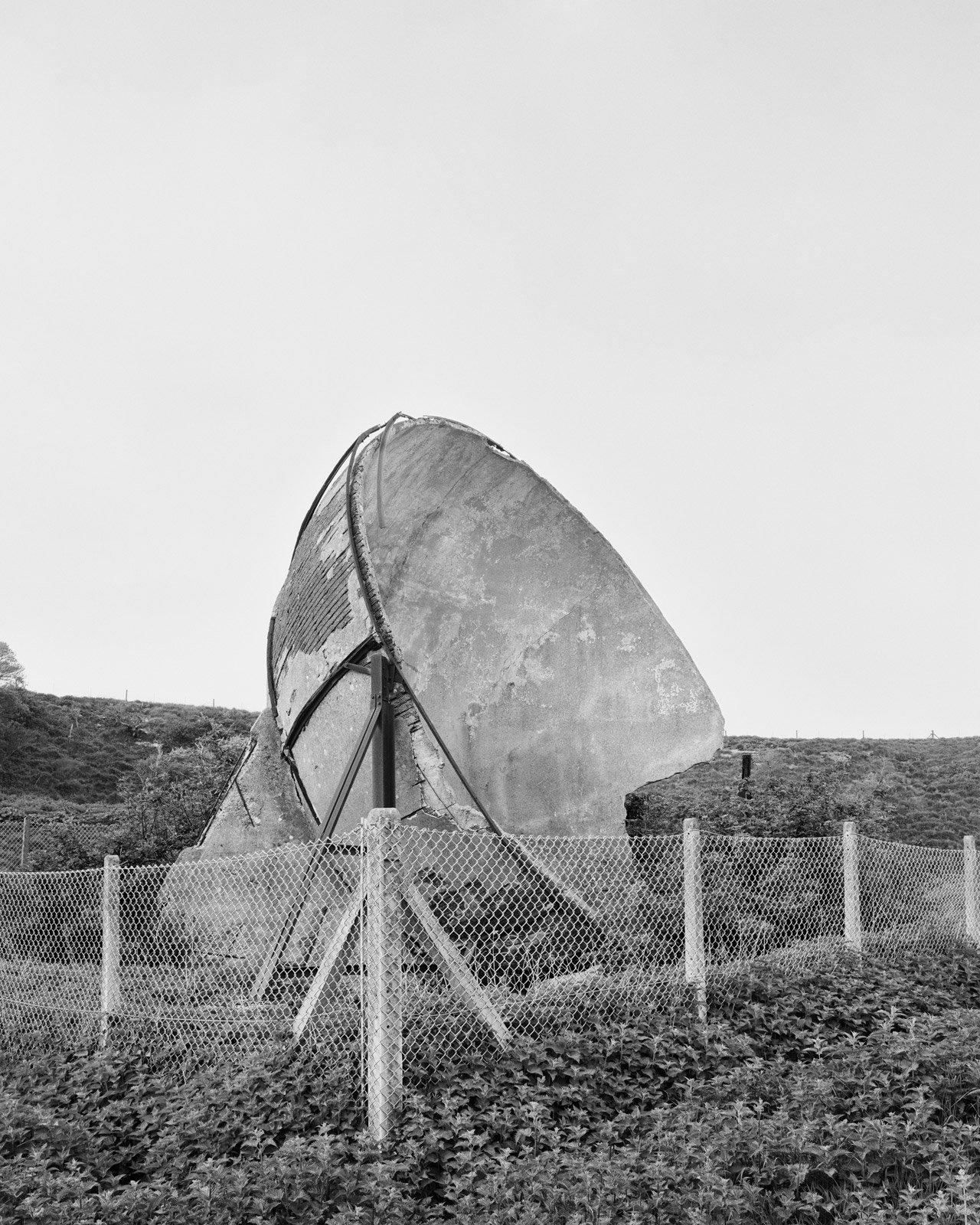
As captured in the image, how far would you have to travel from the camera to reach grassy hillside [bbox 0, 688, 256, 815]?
106 ft

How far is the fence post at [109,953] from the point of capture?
5.88 metres

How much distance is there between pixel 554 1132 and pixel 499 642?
165 inches

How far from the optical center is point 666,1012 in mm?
5512

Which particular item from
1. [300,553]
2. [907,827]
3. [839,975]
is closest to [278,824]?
[300,553]

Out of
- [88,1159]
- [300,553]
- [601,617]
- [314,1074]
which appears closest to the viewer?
[88,1159]

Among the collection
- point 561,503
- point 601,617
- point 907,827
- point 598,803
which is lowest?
point 907,827

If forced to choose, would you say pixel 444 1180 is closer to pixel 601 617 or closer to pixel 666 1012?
pixel 666 1012

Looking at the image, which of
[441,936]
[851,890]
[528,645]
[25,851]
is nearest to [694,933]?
[441,936]

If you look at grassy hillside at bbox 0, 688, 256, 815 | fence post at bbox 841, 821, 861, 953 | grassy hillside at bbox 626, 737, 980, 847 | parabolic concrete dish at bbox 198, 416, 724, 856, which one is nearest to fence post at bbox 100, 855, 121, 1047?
parabolic concrete dish at bbox 198, 416, 724, 856

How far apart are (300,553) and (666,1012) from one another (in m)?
3.74

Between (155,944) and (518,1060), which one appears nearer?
(518,1060)

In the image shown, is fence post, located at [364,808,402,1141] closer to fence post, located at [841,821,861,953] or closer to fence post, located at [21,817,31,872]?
fence post, located at [841,821,861,953]

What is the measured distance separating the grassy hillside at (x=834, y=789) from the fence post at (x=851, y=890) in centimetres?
148

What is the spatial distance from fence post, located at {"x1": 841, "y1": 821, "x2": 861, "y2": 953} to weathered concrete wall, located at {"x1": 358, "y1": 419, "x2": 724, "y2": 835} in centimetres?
104
